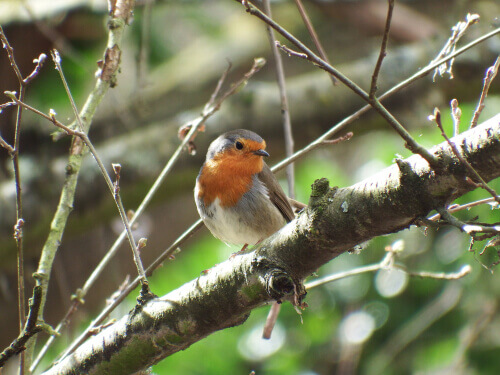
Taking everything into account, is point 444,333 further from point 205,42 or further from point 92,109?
point 205,42

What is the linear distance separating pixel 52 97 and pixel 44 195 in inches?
48.0

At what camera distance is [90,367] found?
6.61ft

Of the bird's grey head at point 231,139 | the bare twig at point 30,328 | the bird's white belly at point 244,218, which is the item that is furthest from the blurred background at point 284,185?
the bare twig at point 30,328

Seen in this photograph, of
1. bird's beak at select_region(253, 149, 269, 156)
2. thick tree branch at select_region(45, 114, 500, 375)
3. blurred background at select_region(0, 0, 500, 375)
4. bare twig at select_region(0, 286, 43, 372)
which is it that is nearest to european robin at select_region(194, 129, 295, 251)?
bird's beak at select_region(253, 149, 269, 156)

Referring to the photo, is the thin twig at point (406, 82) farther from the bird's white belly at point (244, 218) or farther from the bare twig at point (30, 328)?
the bare twig at point (30, 328)

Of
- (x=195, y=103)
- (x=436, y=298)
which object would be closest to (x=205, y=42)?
(x=195, y=103)

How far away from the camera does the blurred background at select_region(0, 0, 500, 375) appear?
169 inches

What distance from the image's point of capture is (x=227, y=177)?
3.31 meters

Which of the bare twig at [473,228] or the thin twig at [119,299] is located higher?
the thin twig at [119,299]

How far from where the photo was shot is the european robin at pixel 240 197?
3.20m

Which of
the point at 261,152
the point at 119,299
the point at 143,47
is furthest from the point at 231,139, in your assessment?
the point at 119,299

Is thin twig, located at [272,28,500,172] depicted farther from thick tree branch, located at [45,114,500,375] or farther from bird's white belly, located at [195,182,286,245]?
bird's white belly, located at [195,182,286,245]

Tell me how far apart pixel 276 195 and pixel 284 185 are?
2.27 meters

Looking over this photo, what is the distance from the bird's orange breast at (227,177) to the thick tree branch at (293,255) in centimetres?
126
